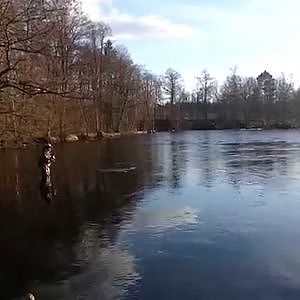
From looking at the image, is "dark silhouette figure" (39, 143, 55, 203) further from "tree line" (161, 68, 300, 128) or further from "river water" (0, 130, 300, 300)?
"tree line" (161, 68, 300, 128)

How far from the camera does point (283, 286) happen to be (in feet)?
31.8

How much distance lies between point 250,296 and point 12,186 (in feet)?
57.0

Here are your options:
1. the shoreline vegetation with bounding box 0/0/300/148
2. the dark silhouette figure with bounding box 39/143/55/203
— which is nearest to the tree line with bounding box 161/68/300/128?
the shoreline vegetation with bounding box 0/0/300/148

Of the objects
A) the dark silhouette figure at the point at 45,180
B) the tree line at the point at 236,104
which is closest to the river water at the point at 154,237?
the dark silhouette figure at the point at 45,180

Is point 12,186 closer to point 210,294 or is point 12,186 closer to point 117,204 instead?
point 117,204

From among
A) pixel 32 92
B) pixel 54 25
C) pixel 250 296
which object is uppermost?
pixel 54 25

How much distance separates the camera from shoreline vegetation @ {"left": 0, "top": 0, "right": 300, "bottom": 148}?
62.5 ft

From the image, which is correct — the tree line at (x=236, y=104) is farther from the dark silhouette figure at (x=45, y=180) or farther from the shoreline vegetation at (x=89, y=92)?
the dark silhouette figure at (x=45, y=180)

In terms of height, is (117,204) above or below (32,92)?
below

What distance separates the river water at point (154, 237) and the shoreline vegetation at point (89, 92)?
3.79 m

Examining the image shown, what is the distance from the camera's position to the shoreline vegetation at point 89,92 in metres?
19.0

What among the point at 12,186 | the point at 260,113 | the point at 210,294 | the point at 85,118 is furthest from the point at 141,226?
the point at 260,113

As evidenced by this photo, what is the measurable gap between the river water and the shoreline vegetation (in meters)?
3.79

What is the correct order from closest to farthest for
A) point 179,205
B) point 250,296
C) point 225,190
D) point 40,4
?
point 250,296
point 179,205
point 40,4
point 225,190
